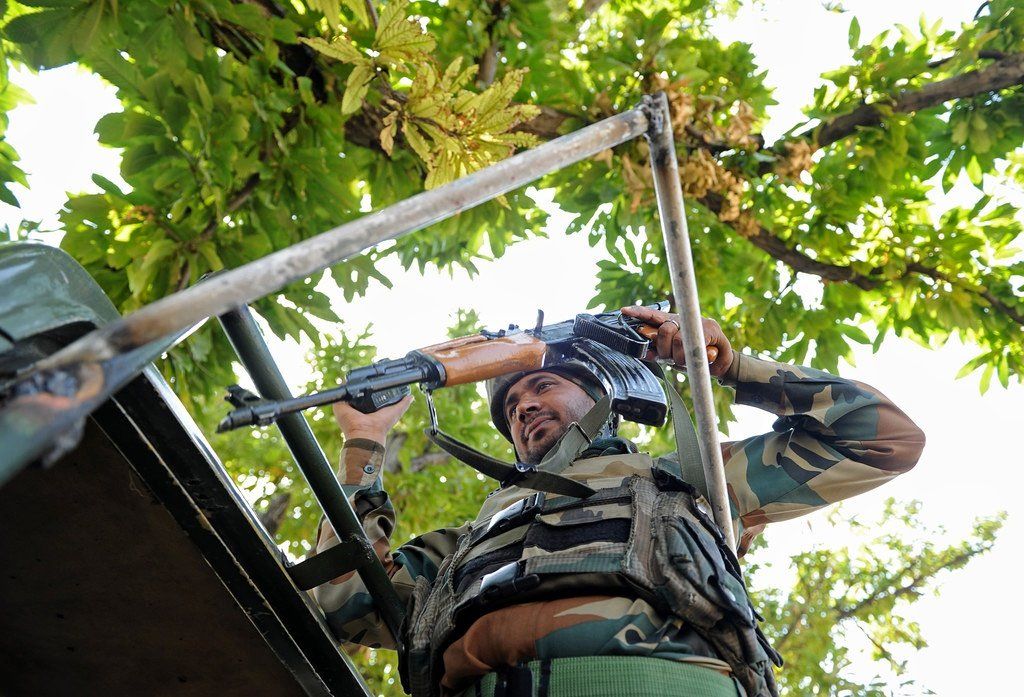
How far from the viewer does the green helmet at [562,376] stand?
294 cm

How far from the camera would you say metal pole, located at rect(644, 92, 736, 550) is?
1.85 meters

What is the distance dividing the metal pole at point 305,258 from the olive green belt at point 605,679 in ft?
3.16

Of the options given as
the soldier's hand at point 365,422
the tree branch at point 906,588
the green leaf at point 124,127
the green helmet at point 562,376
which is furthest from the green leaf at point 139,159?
the tree branch at point 906,588

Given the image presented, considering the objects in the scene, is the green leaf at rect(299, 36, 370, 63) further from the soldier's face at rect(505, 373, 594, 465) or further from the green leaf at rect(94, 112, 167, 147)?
the soldier's face at rect(505, 373, 594, 465)

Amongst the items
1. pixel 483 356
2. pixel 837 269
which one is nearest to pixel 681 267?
pixel 483 356

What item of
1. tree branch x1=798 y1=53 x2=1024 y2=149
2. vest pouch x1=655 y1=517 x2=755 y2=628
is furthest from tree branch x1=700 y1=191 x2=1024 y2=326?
vest pouch x1=655 y1=517 x2=755 y2=628

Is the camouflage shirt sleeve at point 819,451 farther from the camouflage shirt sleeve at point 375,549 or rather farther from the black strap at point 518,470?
the camouflage shirt sleeve at point 375,549

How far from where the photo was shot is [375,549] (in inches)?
101

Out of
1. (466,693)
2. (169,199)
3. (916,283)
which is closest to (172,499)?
(466,693)

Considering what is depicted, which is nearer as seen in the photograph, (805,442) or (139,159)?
(805,442)

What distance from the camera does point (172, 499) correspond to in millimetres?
1561

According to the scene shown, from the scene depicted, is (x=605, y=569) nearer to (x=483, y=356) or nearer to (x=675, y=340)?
(x=483, y=356)

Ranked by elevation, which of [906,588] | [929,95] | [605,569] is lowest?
[906,588]

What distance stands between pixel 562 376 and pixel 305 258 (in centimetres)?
195
